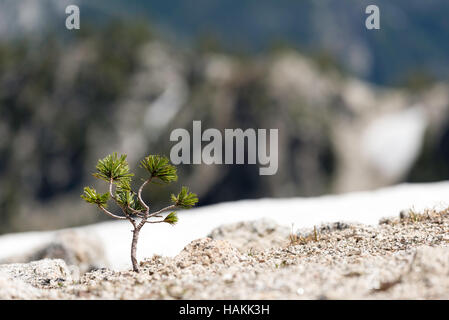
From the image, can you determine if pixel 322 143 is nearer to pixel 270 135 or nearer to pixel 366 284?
pixel 270 135

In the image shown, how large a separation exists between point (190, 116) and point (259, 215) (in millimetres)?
53342

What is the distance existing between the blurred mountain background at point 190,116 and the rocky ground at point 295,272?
51181mm

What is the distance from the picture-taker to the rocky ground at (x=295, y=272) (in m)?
3.75

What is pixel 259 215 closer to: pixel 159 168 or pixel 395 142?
pixel 159 168

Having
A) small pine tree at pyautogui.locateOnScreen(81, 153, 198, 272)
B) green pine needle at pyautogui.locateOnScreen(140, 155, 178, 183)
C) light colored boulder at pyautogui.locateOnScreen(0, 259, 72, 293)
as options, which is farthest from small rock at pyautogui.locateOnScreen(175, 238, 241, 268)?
light colored boulder at pyautogui.locateOnScreen(0, 259, 72, 293)

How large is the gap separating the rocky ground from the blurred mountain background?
51.2 meters

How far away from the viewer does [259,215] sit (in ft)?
35.4

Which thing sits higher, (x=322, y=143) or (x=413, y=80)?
(x=413, y=80)

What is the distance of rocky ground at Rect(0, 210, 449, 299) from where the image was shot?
148 inches

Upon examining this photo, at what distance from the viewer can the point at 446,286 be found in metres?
3.67

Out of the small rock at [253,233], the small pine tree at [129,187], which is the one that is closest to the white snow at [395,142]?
the small rock at [253,233]

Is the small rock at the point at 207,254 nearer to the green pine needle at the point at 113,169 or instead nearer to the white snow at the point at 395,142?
the green pine needle at the point at 113,169

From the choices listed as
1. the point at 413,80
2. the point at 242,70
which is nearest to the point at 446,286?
the point at 242,70

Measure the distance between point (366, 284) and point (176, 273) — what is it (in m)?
1.67
